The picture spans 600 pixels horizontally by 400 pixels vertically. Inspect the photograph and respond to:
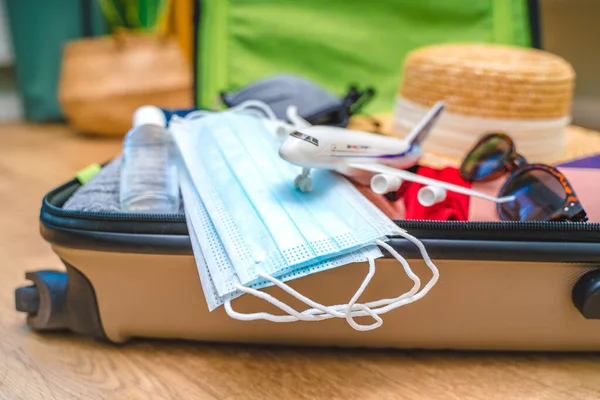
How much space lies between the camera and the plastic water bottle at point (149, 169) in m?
0.56

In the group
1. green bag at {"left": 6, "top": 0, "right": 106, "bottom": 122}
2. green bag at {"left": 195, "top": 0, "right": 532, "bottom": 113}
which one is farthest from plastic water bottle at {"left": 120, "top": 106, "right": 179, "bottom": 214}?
green bag at {"left": 6, "top": 0, "right": 106, "bottom": 122}

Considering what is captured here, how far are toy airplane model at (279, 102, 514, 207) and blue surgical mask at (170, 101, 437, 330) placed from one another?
0.07 ft

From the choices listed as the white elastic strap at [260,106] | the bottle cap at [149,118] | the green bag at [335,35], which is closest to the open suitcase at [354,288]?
the bottle cap at [149,118]

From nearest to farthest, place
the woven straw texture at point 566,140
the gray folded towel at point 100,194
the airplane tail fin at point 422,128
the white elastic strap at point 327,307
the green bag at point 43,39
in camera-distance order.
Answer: the white elastic strap at point 327,307, the gray folded towel at point 100,194, the airplane tail fin at point 422,128, the woven straw texture at point 566,140, the green bag at point 43,39

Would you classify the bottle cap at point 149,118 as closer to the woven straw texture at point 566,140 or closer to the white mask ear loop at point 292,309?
the white mask ear loop at point 292,309

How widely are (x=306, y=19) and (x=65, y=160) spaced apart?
0.63 meters

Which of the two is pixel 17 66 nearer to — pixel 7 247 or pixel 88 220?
pixel 7 247

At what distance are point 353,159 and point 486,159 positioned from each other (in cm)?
18

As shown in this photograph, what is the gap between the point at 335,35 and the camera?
1.20 m

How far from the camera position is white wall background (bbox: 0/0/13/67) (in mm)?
1631

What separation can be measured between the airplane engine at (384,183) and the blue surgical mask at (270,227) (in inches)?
0.8

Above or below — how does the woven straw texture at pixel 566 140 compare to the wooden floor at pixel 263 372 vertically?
above

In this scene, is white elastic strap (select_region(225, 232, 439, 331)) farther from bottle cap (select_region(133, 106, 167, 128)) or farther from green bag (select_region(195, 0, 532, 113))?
green bag (select_region(195, 0, 532, 113))

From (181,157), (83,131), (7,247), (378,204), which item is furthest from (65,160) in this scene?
(378,204)
